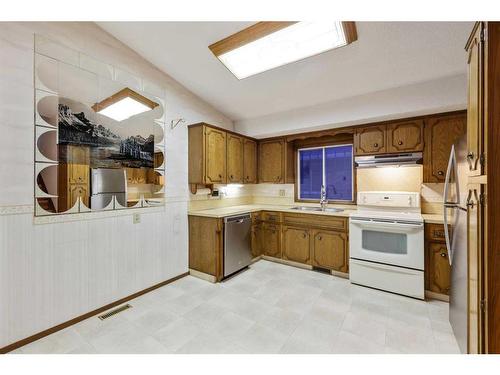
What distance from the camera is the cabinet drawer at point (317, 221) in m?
3.04

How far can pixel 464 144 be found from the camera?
163 centimetres

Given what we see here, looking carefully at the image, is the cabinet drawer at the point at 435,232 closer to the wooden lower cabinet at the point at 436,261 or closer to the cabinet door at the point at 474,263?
the wooden lower cabinet at the point at 436,261

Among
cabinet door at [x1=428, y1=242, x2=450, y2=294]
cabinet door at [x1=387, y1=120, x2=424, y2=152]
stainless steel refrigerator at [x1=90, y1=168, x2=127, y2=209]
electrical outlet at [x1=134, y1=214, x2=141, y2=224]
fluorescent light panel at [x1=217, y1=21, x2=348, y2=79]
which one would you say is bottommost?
cabinet door at [x1=428, y1=242, x2=450, y2=294]

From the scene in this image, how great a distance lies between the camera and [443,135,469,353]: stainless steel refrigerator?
59.8 inches

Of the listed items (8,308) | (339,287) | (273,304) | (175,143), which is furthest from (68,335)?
(339,287)

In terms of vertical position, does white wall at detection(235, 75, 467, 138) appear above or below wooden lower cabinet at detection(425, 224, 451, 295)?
above

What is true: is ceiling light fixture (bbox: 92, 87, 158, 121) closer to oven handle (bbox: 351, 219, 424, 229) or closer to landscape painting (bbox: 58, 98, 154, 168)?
landscape painting (bbox: 58, 98, 154, 168)

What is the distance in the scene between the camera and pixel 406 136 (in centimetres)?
286

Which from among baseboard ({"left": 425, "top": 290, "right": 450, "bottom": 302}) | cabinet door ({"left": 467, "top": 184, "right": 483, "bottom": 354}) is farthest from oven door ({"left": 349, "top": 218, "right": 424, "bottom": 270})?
cabinet door ({"left": 467, "top": 184, "right": 483, "bottom": 354})

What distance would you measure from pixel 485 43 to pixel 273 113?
277cm

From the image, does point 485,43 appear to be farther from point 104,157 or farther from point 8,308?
point 8,308

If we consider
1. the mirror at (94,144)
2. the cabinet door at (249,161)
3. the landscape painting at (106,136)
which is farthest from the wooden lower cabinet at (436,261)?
the landscape painting at (106,136)

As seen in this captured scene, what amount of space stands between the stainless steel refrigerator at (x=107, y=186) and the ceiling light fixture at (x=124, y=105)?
0.59 meters

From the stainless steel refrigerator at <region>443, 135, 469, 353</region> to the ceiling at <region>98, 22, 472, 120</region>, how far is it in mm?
1038
